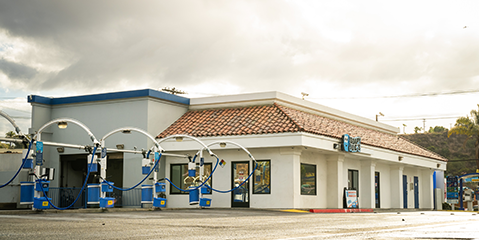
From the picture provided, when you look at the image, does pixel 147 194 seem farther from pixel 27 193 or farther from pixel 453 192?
pixel 453 192

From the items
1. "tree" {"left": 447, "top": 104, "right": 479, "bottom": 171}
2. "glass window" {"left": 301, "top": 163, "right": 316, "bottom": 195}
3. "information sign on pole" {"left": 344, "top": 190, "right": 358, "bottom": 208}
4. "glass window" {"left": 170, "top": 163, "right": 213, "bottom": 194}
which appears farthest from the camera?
"tree" {"left": 447, "top": 104, "right": 479, "bottom": 171}

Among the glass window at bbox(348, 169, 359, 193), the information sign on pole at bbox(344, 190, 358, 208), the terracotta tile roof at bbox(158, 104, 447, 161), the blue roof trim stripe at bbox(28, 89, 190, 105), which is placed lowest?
the information sign on pole at bbox(344, 190, 358, 208)

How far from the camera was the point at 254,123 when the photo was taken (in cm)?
2627

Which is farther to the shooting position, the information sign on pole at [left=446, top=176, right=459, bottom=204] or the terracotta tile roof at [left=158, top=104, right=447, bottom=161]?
the information sign on pole at [left=446, top=176, right=459, bottom=204]

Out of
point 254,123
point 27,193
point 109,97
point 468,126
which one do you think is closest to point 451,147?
point 468,126

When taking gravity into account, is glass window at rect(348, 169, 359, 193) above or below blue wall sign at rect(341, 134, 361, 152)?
below

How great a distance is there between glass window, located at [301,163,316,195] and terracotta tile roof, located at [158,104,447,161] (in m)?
2.05

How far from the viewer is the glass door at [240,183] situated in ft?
85.7

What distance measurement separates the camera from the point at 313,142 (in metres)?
24.6

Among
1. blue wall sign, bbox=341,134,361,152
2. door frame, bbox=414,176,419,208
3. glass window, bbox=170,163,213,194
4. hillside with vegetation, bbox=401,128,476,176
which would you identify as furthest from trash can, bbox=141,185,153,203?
hillside with vegetation, bbox=401,128,476,176

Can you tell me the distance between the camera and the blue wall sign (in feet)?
87.2

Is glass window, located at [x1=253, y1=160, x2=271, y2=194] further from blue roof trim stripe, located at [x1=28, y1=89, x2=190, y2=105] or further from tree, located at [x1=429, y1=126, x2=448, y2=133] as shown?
tree, located at [x1=429, y1=126, x2=448, y2=133]

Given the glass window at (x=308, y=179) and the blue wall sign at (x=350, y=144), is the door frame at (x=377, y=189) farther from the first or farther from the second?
the glass window at (x=308, y=179)

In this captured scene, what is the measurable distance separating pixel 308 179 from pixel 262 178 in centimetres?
260
